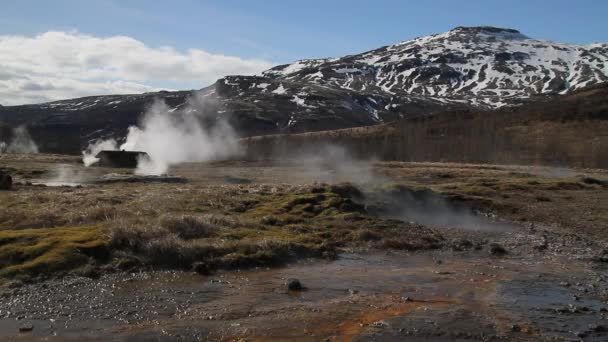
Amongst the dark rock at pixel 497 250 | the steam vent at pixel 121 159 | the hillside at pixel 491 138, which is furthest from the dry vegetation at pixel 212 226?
the hillside at pixel 491 138

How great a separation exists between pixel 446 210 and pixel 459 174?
32773mm

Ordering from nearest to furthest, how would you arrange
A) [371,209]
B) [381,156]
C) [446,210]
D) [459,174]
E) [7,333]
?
1. [7,333]
2. [371,209]
3. [446,210]
4. [459,174]
5. [381,156]

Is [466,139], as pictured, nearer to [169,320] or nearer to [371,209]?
[371,209]

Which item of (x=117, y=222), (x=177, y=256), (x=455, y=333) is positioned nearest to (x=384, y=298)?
(x=455, y=333)

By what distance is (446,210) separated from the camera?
4256cm

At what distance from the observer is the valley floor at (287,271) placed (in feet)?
50.4

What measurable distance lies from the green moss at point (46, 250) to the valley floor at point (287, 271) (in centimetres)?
8

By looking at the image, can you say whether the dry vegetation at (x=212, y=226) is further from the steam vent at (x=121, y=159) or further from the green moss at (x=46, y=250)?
the steam vent at (x=121, y=159)

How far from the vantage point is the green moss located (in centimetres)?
2022

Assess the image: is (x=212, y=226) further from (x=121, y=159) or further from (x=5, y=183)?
(x=121, y=159)

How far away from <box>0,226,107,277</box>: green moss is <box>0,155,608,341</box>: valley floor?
0.08 m

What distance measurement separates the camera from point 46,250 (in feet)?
71.7

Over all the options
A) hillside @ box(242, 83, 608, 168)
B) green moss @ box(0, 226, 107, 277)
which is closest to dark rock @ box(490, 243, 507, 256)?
green moss @ box(0, 226, 107, 277)

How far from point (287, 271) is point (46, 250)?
383 inches
